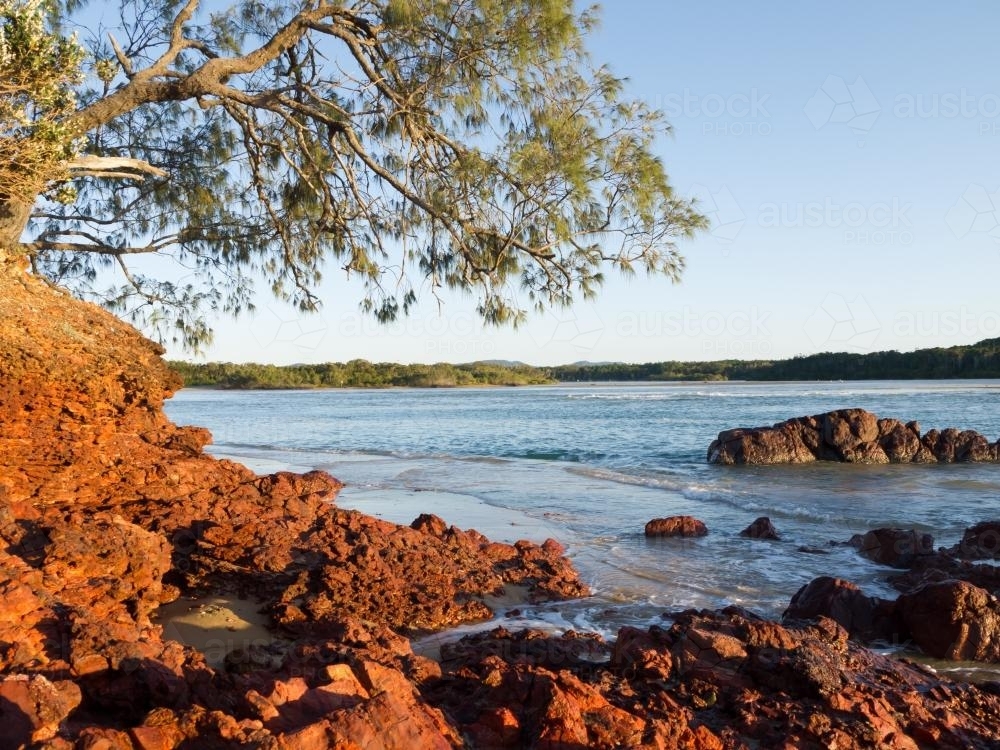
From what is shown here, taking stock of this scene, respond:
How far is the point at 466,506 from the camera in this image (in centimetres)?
1200

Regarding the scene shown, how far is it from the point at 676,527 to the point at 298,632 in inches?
231

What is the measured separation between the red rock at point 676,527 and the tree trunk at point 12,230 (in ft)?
23.8

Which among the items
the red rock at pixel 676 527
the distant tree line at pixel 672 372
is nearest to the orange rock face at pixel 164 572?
the red rock at pixel 676 527

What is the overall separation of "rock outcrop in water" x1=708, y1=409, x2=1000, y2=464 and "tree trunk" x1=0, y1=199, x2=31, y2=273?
1655 centimetres

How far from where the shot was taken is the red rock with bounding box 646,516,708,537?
9.59 meters

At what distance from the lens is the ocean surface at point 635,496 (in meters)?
7.27

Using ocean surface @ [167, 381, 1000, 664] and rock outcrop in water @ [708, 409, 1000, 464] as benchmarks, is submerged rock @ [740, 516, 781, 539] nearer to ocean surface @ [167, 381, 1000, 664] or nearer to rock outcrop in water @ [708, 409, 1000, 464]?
ocean surface @ [167, 381, 1000, 664]

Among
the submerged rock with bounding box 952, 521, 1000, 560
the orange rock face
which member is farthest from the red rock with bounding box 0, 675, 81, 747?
the submerged rock with bounding box 952, 521, 1000, 560

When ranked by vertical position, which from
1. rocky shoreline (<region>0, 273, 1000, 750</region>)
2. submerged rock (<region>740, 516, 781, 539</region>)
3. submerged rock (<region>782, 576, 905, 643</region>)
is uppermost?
rocky shoreline (<region>0, 273, 1000, 750</region>)

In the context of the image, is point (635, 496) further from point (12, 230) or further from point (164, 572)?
point (12, 230)

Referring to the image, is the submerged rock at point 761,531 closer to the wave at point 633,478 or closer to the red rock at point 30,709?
the wave at point 633,478

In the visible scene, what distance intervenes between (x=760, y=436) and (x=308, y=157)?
1506 centimetres

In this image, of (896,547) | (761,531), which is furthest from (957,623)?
(761,531)

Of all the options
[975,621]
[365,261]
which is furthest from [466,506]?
[975,621]
